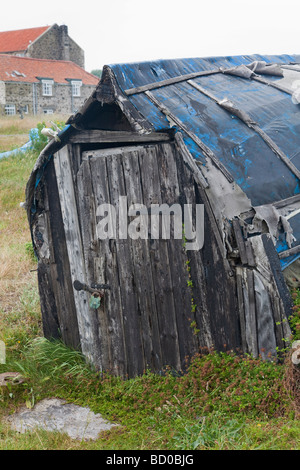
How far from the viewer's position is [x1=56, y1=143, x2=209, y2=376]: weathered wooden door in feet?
16.5

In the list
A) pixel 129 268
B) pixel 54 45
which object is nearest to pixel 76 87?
pixel 54 45

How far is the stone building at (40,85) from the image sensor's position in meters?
32.6

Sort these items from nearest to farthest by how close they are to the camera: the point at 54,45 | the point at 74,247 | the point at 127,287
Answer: the point at 127,287, the point at 74,247, the point at 54,45

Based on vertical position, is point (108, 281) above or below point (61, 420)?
above

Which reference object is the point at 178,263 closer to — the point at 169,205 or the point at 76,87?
the point at 169,205

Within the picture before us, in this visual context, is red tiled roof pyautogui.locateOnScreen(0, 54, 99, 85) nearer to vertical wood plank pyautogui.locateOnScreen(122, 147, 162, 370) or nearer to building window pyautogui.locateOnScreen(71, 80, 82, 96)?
building window pyautogui.locateOnScreen(71, 80, 82, 96)

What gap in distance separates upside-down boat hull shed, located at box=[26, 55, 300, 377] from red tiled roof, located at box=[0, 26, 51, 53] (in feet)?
118

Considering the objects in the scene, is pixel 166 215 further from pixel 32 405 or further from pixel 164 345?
pixel 32 405

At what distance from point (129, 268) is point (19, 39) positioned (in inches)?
1541

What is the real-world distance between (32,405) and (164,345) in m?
1.56

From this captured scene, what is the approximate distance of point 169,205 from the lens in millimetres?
4945

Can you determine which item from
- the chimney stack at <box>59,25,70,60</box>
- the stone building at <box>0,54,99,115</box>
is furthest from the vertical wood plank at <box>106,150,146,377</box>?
the chimney stack at <box>59,25,70,60</box>

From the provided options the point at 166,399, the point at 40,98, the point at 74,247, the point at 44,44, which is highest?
the point at 44,44
